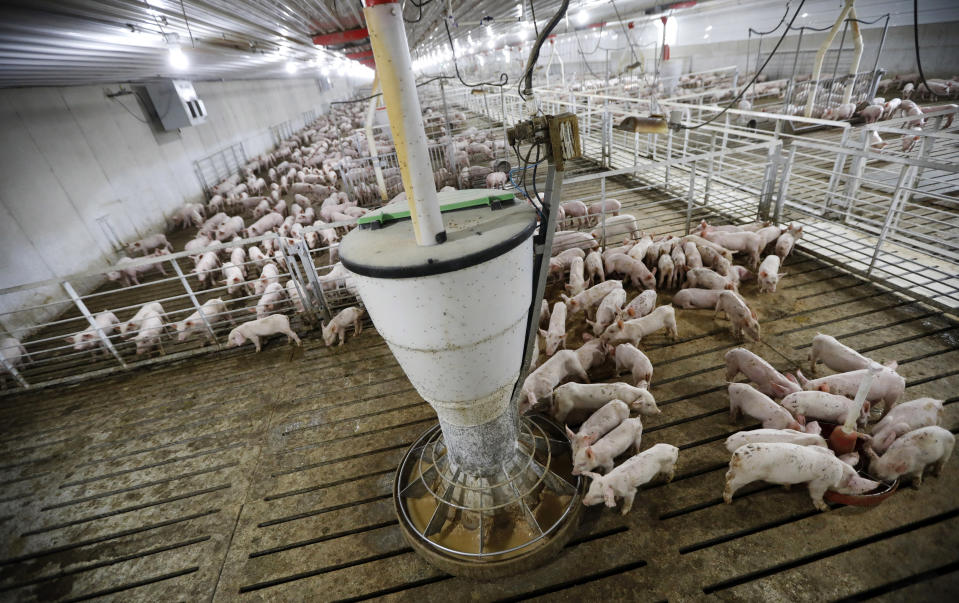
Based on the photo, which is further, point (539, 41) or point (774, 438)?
point (774, 438)

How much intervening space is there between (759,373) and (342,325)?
15.1 feet

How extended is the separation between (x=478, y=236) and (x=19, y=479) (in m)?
5.37

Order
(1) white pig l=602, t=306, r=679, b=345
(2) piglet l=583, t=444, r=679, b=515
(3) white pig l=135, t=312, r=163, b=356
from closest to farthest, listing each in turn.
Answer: (2) piglet l=583, t=444, r=679, b=515
(1) white pig l=602, t=306, r=679, b=345
(3) white pig l=135, t=312, r=163, b=356

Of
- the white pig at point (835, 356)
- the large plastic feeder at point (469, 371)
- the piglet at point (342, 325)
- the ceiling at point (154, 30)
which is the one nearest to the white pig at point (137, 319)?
the piglet at point (342, 325)

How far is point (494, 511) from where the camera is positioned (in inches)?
116

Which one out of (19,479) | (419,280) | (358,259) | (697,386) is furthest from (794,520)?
(19,479)

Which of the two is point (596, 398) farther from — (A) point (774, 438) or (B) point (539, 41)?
(B) point (539, 41)

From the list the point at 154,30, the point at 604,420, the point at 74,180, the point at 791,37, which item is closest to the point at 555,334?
the point at 604,420

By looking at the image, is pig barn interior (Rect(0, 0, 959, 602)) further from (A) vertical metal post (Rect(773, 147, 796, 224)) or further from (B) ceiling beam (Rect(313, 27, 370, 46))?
(B) ceiling beam (Rect(313, 27, 370, 46))

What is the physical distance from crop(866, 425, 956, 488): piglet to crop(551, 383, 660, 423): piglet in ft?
4.75

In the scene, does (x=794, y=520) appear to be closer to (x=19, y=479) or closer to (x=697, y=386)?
(x=697, y=386)

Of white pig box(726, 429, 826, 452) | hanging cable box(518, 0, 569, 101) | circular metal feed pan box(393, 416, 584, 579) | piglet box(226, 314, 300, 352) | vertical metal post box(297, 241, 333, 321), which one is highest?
hanging cable box(518, 0, 569, 101)

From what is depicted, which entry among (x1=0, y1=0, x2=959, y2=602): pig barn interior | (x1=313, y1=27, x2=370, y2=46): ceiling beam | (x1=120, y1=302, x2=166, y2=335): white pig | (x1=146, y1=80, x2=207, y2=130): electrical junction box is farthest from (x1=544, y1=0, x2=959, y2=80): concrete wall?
(x1=120, y1=302, x2=166, y2=335): white pig

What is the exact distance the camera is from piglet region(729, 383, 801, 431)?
3223 millimetres
